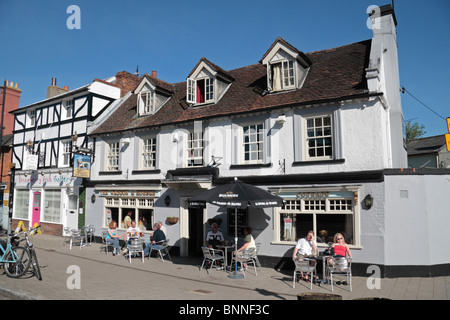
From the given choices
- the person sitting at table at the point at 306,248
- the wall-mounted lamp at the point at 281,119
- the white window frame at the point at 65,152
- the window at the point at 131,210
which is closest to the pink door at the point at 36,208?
the white window frame at the point at 65,152

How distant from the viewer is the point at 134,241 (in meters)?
12.8

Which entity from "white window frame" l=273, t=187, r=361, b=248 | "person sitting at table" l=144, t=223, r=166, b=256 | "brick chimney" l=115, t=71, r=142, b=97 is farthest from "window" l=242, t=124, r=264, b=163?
"brick chimney" l=115, t=71, r=142, b=97

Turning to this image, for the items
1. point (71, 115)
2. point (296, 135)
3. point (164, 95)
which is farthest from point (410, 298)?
point (71, 115)

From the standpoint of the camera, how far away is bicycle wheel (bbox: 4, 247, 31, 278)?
930cm

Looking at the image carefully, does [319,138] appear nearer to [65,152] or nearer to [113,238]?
[113,238]

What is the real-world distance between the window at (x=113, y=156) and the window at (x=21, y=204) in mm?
8988

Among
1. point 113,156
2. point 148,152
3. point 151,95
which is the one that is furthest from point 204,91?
point 113,156

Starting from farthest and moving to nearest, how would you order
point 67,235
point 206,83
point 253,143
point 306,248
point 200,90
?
1. point 67,235
2. point 200,90
3. point 206,83
4. point 253,143
5. point 306,248

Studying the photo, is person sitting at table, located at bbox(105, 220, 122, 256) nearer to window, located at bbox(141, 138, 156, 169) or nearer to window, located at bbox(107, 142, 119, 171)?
window, located at bbox(141, 138, 156, 169)

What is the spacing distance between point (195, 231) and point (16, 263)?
22.7ft

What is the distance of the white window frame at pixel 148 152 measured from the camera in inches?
623

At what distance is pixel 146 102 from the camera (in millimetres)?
17250

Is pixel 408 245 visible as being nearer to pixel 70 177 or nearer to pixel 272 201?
pixel 272 201

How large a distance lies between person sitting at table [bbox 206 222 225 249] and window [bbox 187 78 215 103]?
591cm
